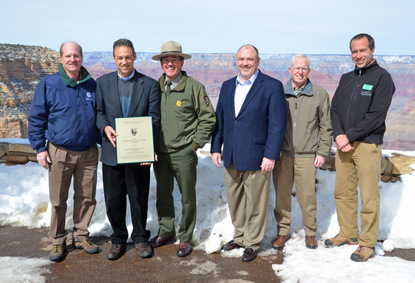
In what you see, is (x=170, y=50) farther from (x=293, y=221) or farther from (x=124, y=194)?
(x=293, y=221)

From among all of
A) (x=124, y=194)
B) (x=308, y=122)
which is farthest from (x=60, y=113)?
(x=308, y=122)

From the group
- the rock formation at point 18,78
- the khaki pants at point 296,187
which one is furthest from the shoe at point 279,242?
the rock formation at point 18,78

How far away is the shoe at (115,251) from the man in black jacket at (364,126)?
237cm

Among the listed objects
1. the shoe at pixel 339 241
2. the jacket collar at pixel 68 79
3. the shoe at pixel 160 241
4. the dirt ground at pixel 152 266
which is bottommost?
the dirt ground at pixel 152 266

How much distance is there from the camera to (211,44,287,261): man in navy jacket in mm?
3465

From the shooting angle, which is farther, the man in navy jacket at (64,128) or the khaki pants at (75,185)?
the khaki pants at (75,185)

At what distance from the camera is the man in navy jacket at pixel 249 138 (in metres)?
3.46

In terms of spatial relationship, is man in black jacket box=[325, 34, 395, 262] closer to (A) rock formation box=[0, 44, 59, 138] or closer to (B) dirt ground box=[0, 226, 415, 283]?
(B) dirt ground box=[0, 226, 415, 283]

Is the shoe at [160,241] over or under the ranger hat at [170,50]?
under

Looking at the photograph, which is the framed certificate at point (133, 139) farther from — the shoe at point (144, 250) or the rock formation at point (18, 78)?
the rock formation at point (18, 78)

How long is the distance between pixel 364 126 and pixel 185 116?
5.72 feet

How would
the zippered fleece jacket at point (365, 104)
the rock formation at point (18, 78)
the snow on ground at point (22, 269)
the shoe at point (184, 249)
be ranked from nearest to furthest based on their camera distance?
the snow on ground at point (22, 269) → the zippered fleece jacket at point (365, 104) → the shoe at point (184, 249) → the rock formation at point (18, 78)

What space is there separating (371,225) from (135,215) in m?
2.42

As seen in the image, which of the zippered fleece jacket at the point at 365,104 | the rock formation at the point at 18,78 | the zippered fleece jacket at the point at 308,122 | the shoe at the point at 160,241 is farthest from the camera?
the rock formation at the point at 18,78
